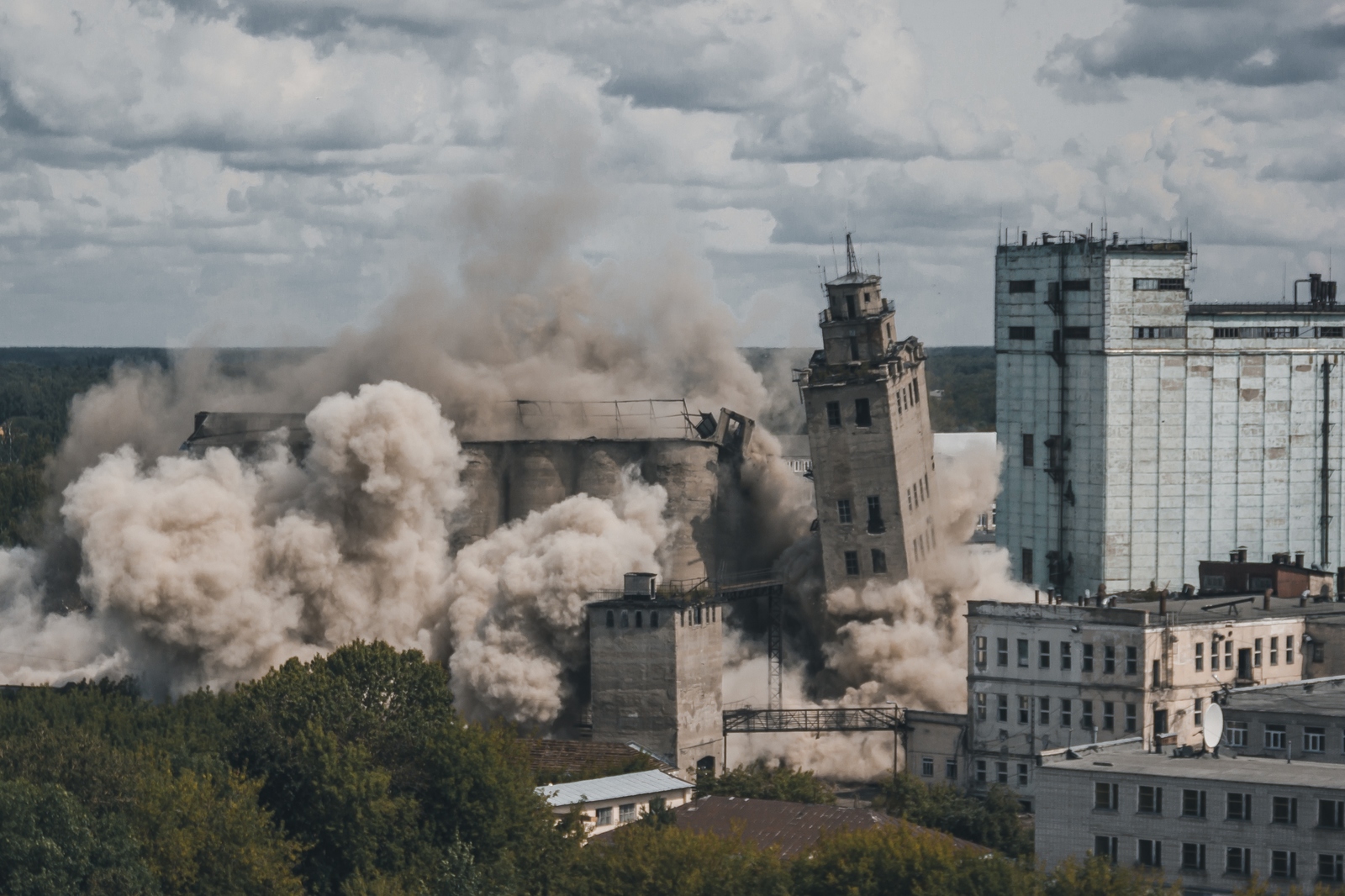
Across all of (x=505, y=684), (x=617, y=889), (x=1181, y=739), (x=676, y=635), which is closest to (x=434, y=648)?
(x=505, y=684)

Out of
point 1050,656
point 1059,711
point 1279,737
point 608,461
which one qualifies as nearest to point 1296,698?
point 1279,737

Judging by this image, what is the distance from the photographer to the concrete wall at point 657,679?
95750 mm

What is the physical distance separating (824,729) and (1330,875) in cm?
3668

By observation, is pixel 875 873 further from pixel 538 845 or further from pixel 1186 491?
pixel 1186 491

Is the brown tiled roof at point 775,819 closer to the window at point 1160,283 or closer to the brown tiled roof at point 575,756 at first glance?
the brown tiled roof at point 575,756

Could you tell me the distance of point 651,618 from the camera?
317 ft

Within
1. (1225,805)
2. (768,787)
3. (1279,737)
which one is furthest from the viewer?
(768,787)

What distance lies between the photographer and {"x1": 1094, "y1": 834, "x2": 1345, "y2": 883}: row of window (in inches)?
2484

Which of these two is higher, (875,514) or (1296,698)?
(875,514)

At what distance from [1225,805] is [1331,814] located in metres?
2.78

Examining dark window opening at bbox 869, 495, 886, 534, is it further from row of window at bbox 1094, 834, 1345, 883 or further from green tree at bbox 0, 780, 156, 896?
green tree at bbox 0, 780, 156, 896

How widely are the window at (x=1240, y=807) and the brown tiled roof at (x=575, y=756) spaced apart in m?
28.3

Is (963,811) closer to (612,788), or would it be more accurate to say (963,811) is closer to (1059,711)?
(1059,711)

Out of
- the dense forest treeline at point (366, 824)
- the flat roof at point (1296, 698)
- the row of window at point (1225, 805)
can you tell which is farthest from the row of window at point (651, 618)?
the row of window at point (1225, 805)
